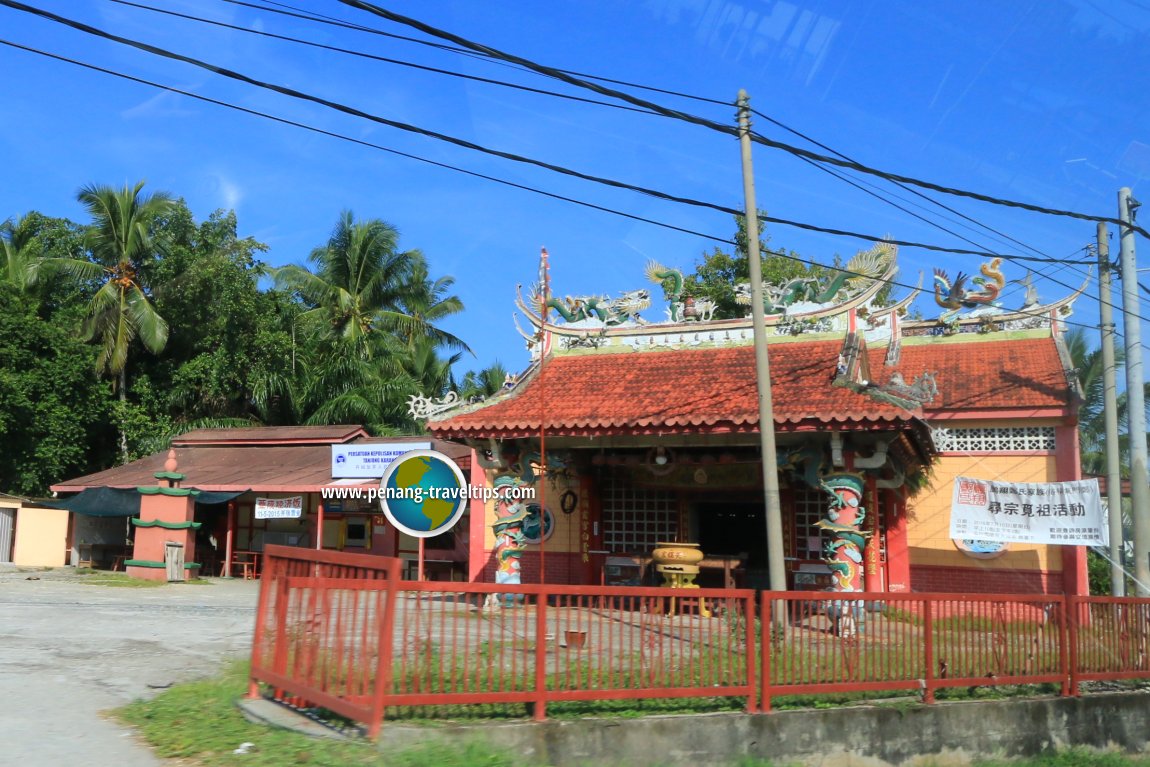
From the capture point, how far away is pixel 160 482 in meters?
20.8

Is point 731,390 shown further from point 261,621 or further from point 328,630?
point 328,630

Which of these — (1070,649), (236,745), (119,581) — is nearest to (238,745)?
(236,745)

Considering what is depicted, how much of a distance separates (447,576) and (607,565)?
6068 mm

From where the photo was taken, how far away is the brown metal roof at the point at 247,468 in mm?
21078

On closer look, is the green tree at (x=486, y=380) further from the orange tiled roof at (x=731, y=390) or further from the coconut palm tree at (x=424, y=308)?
the orange tiled roof at (x=731, y=390)

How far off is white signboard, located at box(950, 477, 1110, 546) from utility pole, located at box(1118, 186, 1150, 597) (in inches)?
25.1

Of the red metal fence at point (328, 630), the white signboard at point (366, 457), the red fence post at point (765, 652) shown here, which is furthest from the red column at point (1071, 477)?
the red metal fence at point (328, 630)

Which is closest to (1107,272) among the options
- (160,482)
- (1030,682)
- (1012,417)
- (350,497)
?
(1012,417)

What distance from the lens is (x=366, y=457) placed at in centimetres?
2066

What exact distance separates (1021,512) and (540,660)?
9.40 metres

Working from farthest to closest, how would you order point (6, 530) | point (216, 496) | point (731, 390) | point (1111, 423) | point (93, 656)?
point (6, 530) < point (216, 496) < point (731, 390) < point (1111, 423) < point (93, 656)

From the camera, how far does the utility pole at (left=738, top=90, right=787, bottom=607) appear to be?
1032 cm

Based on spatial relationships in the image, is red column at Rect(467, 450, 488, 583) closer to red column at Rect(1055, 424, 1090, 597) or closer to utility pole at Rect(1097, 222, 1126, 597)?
red column at Rect(1055, 424, 1090, 597)

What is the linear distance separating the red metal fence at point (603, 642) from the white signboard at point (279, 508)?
46.9ft
